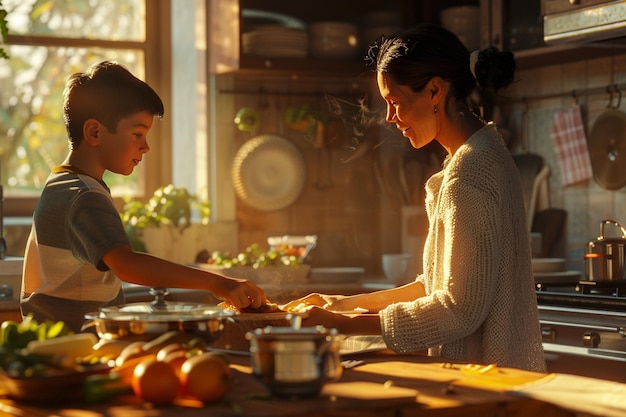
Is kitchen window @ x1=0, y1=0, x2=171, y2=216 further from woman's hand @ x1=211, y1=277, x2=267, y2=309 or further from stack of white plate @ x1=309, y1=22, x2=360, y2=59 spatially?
woman's hand @ x1=211, y1=277, x2=267, y2=309

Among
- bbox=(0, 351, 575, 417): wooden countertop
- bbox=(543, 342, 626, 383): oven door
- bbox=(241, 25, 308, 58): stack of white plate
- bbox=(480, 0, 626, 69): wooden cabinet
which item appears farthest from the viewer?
bbox=(241, 25, 308, 58): stack of white plate

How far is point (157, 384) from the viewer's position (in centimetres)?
162

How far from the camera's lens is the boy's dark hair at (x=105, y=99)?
2.44 m

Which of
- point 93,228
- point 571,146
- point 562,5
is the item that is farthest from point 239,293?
point 571,146

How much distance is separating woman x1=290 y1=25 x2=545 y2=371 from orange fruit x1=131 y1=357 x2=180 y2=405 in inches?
23.5

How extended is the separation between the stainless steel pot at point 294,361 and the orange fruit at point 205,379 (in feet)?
0.18

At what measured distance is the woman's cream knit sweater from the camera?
2193 millimetres

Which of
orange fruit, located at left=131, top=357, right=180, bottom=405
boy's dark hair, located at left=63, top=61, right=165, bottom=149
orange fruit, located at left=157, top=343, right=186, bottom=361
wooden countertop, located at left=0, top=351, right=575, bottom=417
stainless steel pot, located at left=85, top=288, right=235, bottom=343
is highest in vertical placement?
boy's dark hair, located at left=63, top=61, right=165, bottom=149

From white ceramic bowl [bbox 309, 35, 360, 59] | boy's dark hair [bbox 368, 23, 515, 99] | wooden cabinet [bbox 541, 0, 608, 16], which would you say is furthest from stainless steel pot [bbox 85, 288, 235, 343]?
white ceramic bowl [bbox 309, 35, 360, 59]

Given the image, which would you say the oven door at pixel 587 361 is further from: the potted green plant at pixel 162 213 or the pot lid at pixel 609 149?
the potted green plant at pixel 162 213

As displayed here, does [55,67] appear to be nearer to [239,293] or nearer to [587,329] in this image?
[587,329]

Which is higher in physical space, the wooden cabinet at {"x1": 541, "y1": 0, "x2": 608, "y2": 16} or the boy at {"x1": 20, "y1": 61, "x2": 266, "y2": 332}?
the wooden cabinet at {"x1": 541, "y1": 0, "x2": 608, "y2": 16}

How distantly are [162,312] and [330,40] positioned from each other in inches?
122

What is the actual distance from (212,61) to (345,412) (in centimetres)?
356
